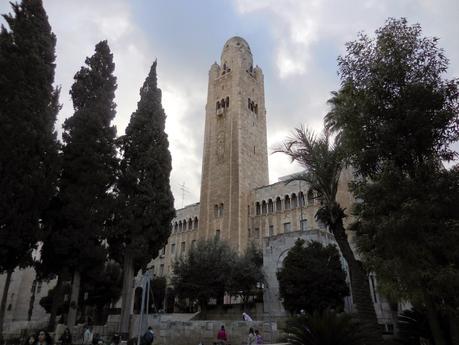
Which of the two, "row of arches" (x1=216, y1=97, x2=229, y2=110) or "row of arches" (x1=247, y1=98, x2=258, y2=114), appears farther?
"row of arches" (x1=247, y1=98, x2=258, y2=114)

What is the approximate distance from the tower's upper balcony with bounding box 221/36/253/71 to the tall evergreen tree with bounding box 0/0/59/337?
30.2 metres

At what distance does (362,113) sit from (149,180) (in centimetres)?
1184

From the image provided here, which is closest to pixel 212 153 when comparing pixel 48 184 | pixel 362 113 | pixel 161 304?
pixel 161 304

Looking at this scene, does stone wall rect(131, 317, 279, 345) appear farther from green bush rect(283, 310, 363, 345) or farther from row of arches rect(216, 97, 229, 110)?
row of arches rect(216, 97, 229, 110)

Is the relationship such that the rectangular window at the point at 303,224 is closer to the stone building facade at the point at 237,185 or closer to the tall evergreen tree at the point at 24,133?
the stone building facade at the point at 237,185

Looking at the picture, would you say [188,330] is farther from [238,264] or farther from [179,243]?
[179,243]

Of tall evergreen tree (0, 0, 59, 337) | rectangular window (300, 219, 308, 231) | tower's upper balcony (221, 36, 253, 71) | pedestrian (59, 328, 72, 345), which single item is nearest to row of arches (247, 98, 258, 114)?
tower's upper balcony (221, 36, 253, 71)

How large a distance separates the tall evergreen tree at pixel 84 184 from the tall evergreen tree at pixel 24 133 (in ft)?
3.59

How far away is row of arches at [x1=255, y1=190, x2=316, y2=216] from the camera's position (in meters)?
34.1

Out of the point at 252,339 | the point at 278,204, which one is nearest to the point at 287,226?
the point at 278,204

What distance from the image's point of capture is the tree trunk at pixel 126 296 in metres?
16.5

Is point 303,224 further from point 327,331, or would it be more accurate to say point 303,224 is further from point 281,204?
point 327,331

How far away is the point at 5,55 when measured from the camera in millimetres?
15469

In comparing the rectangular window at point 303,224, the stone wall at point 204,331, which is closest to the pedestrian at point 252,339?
the stone wall at point 204,331
